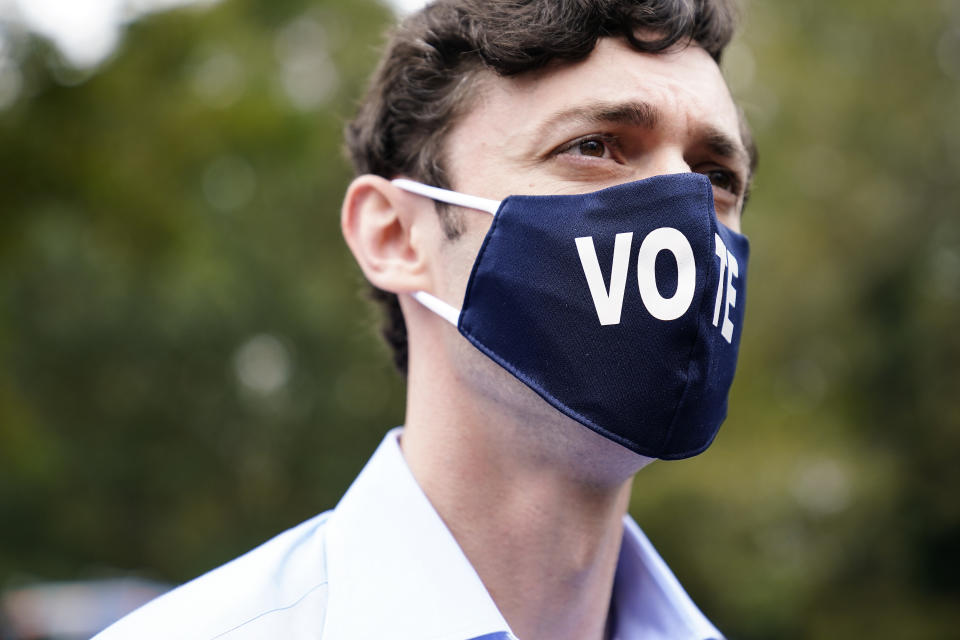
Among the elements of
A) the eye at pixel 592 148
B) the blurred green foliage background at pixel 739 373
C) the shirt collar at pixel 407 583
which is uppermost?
the eye at pixel 592 148

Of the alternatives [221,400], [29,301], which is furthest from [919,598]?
[29,301]

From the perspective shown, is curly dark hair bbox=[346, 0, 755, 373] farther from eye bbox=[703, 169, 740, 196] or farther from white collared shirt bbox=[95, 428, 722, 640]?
white collared shirt bbox=[95, 428, 722, 640]

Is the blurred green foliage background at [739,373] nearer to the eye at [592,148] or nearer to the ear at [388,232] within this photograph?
the ear at [388,232]

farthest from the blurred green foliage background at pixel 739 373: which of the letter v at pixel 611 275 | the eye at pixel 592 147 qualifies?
the letter v at pixel 611 275

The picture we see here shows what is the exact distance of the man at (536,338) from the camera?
7.44 feet

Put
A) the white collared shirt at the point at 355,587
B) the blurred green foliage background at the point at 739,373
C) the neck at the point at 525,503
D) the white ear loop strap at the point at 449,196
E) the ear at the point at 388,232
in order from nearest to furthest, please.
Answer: the white collared shirt at the point at 355,587 → the neck at the point at 525,503 → the white ear loop strap at the point at 449,196 → the ear at the point at 388,232 → the blurred green foliage background at the point at 739,373

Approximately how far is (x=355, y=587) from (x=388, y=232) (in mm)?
992

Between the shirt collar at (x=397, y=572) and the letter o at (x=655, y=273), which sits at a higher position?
the letter o at (x=655, y=273)

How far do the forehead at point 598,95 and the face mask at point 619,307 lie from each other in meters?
0.21

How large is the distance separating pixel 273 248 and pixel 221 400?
301 centimetres

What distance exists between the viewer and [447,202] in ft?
8.60

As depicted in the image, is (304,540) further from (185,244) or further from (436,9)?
(185,244)

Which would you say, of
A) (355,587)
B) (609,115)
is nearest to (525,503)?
(355,587)

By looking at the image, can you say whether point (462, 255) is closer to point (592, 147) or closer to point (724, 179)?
point (592, 147)
